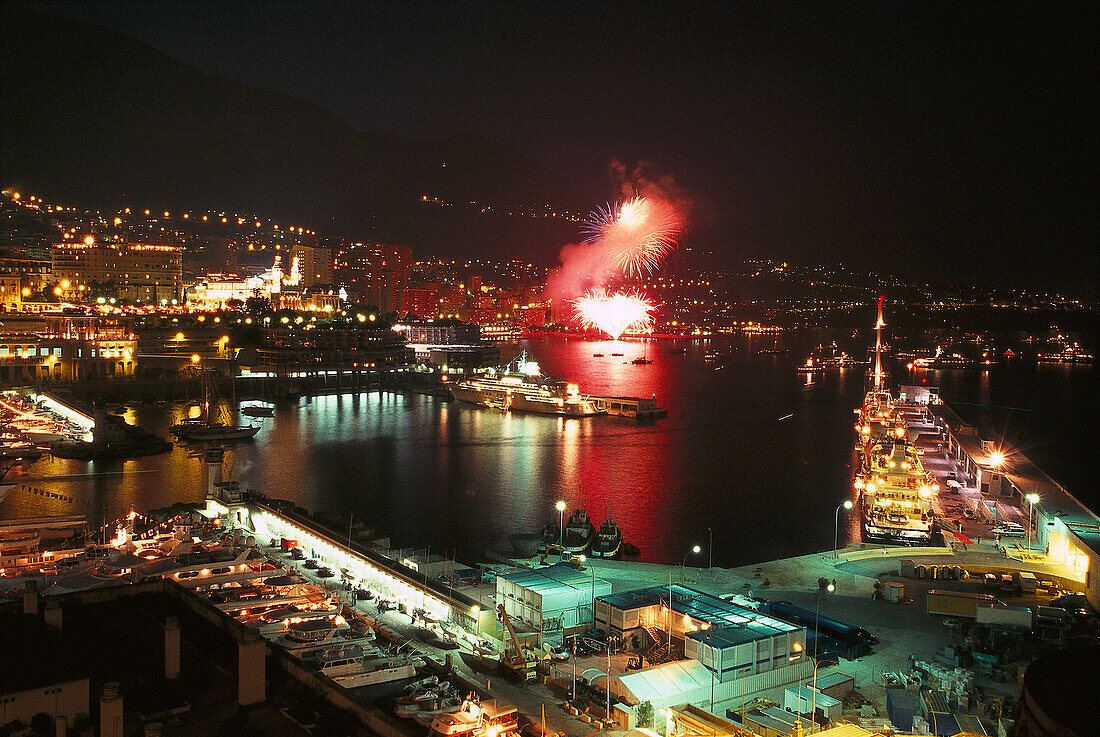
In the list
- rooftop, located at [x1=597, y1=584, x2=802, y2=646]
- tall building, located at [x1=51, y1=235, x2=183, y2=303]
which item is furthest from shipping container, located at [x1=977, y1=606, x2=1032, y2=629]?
tall building, located at [x1=51, y1=235, x2=183, y2=303]

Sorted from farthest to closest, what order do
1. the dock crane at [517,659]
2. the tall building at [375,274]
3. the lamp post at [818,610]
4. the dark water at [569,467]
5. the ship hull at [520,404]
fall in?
the tall building at [375,274], the ship hull at [520,404], the dark water at [569,467], the lamp post at [818,610], the dock crane at [517,659]

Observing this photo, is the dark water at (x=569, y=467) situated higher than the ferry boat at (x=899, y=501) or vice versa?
the ferry boat at (x=899, y=501)

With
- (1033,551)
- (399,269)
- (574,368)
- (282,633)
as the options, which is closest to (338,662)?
(282,633)

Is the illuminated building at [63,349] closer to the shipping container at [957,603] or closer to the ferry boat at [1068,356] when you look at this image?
the shipping container at [957,603]

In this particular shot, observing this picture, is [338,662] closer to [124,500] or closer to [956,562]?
[956,562]

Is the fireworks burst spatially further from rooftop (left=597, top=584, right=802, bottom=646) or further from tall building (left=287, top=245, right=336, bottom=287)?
tall building (left=287, top=245, right=336, bottom=287)

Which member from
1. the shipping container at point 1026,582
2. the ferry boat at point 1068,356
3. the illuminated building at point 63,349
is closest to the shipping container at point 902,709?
the shipping container at point 1026,582
